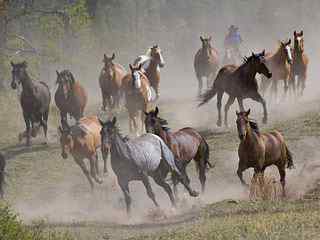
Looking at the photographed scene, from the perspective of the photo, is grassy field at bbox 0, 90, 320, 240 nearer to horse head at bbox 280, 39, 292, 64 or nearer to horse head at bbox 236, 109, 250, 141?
horse head at bbox 236, 109, 250, 141

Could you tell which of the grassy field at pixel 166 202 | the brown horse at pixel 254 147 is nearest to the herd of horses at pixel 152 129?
the brown horse at pixel 254 147

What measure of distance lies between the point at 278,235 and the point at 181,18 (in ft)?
359

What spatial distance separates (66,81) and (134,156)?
33.6ft

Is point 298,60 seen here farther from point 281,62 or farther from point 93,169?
point 93,169

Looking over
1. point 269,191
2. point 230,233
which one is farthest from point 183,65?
point 230,233

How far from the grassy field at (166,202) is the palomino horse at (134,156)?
0.87 m

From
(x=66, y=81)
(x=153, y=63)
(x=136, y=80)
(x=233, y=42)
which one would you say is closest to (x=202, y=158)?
(x=136, y=80)

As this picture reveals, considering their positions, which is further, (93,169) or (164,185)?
(93,169)

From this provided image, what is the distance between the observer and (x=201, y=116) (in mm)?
32031

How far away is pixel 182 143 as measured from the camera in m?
19.4

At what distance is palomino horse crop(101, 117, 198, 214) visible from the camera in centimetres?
1762

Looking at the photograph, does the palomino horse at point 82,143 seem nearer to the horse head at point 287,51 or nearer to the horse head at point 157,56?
the horse head at point 287,51

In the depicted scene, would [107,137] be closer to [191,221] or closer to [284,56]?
[191,221]

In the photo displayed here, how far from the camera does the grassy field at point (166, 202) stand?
1398 centimetres
